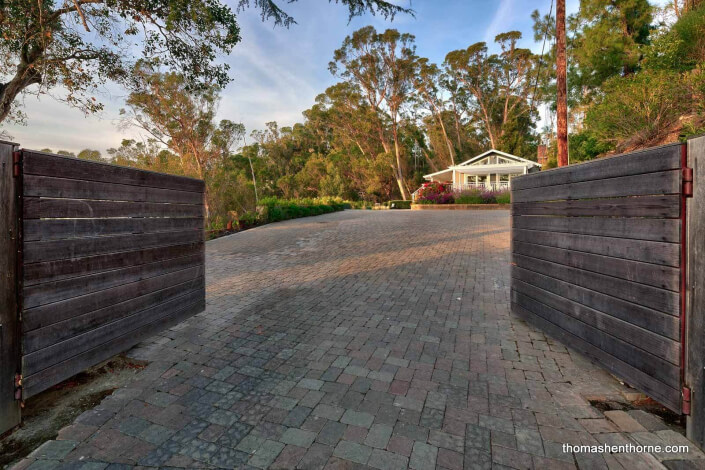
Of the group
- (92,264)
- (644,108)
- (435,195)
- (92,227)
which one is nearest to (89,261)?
(92,264)

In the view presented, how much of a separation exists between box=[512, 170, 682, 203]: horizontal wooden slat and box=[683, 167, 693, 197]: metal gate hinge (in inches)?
1.0

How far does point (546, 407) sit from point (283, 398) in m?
1.95

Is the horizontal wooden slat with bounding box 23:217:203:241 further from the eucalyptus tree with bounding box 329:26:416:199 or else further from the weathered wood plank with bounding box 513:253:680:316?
the eucalyptus tree with bounding box 329:26:416:199

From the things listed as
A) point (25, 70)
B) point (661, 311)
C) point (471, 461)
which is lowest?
point (471, 461)

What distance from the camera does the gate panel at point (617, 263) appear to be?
6.72 feet

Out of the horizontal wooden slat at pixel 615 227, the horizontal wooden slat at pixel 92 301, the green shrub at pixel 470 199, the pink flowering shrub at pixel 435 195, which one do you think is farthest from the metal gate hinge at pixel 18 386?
the pink flowering shrub at pixel 435 195

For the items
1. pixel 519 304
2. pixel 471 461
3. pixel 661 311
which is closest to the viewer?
pixel 471 461

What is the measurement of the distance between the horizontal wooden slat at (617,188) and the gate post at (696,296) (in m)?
0.12

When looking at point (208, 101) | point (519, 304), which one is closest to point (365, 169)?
point (208, 101)

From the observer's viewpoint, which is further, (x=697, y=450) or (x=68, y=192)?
(x=68, y=192)

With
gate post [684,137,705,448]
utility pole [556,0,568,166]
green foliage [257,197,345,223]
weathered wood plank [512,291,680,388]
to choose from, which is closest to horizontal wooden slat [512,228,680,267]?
gate post [684,137,705,448]

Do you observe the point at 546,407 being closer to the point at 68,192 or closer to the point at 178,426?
the point at 178,426

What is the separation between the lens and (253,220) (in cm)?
1481

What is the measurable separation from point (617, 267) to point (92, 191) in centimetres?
434
